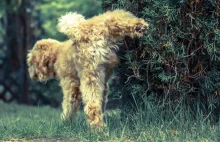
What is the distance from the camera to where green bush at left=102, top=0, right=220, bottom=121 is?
6836 mm

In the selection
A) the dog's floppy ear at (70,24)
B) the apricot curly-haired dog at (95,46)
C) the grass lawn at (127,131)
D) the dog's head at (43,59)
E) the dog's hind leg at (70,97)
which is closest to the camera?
the grass lawn at (127,131)

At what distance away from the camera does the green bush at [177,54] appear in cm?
684

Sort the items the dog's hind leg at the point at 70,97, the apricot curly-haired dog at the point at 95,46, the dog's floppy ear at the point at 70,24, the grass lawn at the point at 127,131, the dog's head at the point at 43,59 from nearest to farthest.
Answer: the grass lawn at the point at 127,131
the apricot curly-haired dog at the point at 95,46
the dog's floppy ear at the point at 70,24
the dog's hind leg at the point at 70,97
the dog's head at the point at 43,59

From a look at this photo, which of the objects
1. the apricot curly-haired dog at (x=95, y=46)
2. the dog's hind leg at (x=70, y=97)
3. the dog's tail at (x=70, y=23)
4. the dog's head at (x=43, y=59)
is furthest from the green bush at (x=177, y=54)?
the dog's head at (x=43, y=59)

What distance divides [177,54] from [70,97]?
1.79 metres

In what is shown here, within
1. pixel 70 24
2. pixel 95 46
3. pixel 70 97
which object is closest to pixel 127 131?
pixel 95 46

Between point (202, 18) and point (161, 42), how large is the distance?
0.65 meters

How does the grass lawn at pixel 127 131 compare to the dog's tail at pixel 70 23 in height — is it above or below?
below

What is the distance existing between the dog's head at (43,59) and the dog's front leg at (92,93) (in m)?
1.51

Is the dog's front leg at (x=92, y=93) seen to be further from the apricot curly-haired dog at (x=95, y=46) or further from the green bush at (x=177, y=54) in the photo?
the green bush at (x=177, y=54)

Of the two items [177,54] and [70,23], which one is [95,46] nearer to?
[70,23]

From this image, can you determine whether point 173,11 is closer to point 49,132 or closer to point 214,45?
point 214,45

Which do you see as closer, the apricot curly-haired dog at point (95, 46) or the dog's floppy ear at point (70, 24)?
the apricot curly-haired dog at point (95, 46)

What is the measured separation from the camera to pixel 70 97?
7.60 metres
